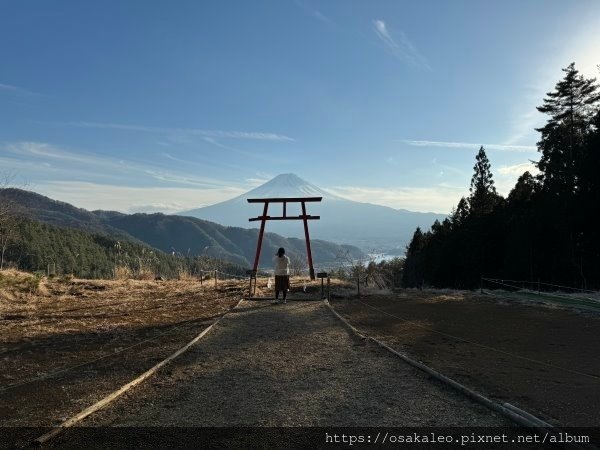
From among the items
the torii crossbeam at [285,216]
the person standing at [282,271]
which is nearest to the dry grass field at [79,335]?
the person standing at [282,271]

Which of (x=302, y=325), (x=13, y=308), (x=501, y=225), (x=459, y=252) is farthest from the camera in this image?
(x=459, y=252)

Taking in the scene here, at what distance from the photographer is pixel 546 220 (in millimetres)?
24688

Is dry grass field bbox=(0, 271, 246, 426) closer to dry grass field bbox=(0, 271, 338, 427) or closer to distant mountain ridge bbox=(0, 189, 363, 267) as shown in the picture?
dry grass field bbox=(0, 271, 338, 427)

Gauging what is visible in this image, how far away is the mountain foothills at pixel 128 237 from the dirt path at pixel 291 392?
49506 millimetres

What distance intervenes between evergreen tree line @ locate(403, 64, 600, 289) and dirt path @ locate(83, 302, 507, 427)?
2041 cm

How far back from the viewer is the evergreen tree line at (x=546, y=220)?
72.7 feet

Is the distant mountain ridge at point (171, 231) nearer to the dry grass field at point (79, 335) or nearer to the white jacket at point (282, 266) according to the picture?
the dry grass field at point (79, 335)

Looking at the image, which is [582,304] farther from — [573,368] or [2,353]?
[2,353]

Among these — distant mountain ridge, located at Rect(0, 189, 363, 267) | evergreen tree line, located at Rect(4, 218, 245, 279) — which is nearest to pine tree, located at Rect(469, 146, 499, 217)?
evergreen tree line, located at Rect(4, 218, 245, 279)

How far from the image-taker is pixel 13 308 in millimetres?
9281

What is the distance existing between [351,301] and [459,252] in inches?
974

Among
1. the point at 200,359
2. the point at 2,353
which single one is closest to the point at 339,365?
the point at 200,359

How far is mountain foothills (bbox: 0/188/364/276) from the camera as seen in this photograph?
5844cm

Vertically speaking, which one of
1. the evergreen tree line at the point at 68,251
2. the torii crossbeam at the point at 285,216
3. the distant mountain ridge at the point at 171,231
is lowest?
the evergreen tree line at the point at 68,251
